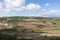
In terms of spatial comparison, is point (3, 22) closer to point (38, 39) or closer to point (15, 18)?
point (15, 18)

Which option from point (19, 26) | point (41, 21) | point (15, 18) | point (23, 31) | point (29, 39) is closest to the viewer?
point (29, 39)

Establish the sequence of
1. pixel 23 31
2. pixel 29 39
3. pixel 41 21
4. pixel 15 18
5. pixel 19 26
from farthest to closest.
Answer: pixel 41 21, pixel 15 18, pixel 19 26, pixel 23 31, pixel 29 39

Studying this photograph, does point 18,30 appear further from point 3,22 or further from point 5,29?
point 3,22

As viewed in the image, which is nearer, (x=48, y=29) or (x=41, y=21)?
(x=48, y=29)

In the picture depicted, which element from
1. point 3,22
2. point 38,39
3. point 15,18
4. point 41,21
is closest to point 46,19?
point 41,21

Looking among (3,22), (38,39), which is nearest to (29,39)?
(38,39)

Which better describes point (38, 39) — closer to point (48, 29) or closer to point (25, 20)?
point (48, 29)

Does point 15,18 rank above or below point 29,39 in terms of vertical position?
above

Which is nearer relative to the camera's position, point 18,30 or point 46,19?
point 18,30
